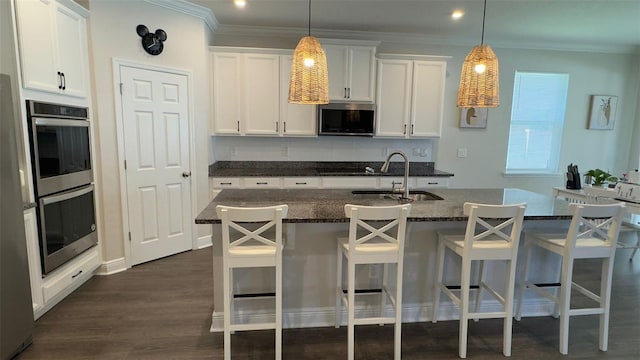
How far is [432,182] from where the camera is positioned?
14.0ft

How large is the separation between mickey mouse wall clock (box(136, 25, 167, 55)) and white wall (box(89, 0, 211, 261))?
43 millimetres

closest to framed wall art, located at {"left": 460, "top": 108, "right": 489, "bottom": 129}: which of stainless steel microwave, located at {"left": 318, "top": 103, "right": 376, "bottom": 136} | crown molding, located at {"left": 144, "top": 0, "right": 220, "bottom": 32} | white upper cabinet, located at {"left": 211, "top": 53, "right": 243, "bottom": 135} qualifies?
stainless steel microwave, located at {"left": 318, "top": 103, "right": 376, "bottom": 136}

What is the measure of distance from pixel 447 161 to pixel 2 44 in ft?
15.4

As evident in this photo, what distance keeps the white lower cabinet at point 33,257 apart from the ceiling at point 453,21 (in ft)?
8.09

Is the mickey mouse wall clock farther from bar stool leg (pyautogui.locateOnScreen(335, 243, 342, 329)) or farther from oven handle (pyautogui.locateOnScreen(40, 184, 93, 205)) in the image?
bar stool leg (pyautogui.locateOnScreen(335, 243, 342, 329))

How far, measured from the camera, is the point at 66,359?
208 centimetres

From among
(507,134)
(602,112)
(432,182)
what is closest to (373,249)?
(432,182)

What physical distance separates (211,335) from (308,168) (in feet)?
8.51

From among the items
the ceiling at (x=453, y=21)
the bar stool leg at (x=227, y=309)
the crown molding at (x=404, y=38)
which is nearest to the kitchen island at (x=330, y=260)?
the bar stool leg at (x=227, y=309)

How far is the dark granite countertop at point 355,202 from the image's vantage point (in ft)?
7.00

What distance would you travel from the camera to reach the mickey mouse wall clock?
329 centimetres

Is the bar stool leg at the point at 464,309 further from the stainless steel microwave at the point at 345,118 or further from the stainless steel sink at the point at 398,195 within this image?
the stainless steel microwave at the point at 345,118

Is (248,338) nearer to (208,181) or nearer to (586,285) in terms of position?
(208,181)

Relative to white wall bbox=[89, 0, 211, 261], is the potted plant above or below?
below
